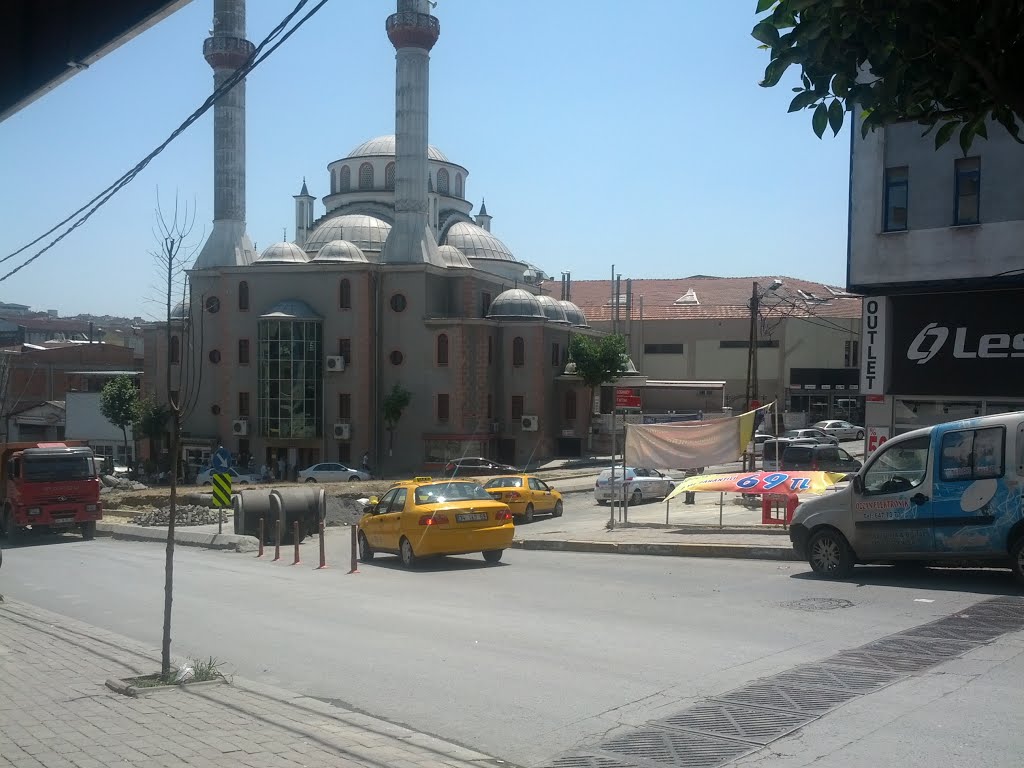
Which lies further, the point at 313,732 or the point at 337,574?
the point at 337,574

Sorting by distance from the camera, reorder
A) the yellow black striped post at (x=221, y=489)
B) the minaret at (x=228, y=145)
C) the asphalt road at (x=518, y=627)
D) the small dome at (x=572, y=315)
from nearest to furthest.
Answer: the asphalt road at (x=518, y=627) → the yellow black striped post at (x=221, y=489) → the minaret at (x=228, y=145) → the small dome at (x=572, y=315)

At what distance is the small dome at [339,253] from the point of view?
194ft

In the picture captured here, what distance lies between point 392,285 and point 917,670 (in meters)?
51.8

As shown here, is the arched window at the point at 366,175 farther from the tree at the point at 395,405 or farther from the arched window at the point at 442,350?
the tree at the point at 395,405

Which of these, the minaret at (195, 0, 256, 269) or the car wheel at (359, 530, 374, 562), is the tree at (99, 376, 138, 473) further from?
the car wheel at (359, 530, 374, 562)

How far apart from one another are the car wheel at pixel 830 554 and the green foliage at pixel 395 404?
4341 cm

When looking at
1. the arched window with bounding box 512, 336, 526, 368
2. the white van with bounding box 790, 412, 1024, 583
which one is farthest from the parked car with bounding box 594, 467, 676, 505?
the arched window with bounding box 512, 336, 526, 368

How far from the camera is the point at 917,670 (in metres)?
8.23

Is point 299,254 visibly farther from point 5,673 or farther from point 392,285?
point 5,673

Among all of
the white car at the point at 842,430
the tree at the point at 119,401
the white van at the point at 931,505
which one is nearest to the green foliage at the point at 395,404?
the tree at the point at 119,401

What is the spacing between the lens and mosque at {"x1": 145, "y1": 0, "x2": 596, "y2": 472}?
57156 millimetres

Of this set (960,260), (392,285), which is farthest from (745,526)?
(392,285)

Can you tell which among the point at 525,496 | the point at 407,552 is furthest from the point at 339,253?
the point at 407,552

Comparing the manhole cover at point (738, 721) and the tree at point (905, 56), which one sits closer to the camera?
the tree at point (905, 56)
